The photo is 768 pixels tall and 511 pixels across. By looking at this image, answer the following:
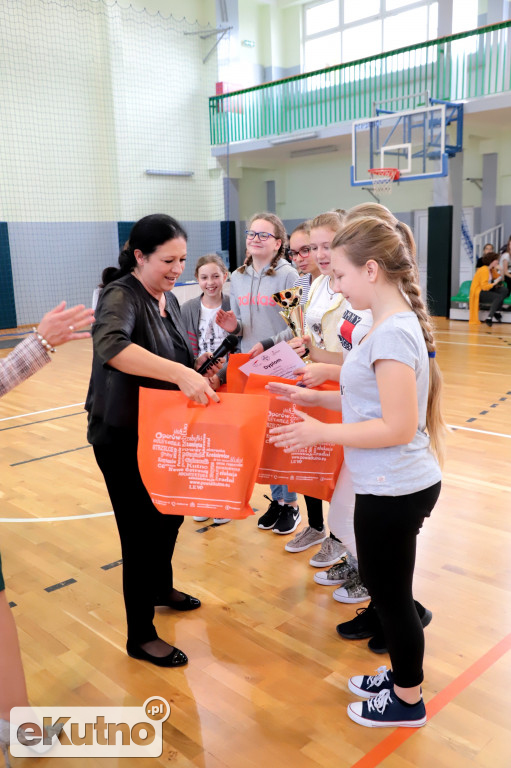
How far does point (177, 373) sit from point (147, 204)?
1183 cm

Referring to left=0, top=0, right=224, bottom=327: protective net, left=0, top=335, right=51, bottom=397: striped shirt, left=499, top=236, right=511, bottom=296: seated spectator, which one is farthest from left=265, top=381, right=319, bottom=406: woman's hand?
left=0, top=0, right=224, bottom=327: protective net

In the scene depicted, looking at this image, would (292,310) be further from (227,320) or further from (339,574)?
(339,574)

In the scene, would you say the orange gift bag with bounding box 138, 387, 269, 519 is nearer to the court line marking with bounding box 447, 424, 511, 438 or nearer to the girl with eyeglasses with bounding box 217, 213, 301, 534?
the girl with eyeglasses with bounding box 217, 213, 301, 534

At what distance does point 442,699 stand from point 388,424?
995 mm

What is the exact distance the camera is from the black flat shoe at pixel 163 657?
2131 millimetres

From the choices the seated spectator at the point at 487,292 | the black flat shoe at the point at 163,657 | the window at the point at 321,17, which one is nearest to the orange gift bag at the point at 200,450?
the black flat shoe at the point at 163,657

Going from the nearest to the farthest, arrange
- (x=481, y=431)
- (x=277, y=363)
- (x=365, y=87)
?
(x=277, y=363), (x=481, y=431), (x=365, y=87)

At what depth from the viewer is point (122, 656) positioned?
2.21 m

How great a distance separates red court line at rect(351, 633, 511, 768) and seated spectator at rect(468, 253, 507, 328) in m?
8.69

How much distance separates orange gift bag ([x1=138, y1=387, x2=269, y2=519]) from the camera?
192 cm

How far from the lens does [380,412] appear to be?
1617 millimetres

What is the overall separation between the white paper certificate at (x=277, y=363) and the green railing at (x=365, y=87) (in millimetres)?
9388

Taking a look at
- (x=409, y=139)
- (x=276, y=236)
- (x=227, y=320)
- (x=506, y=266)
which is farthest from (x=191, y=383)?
(x=506, y=266)

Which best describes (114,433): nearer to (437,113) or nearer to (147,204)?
(437,113)
